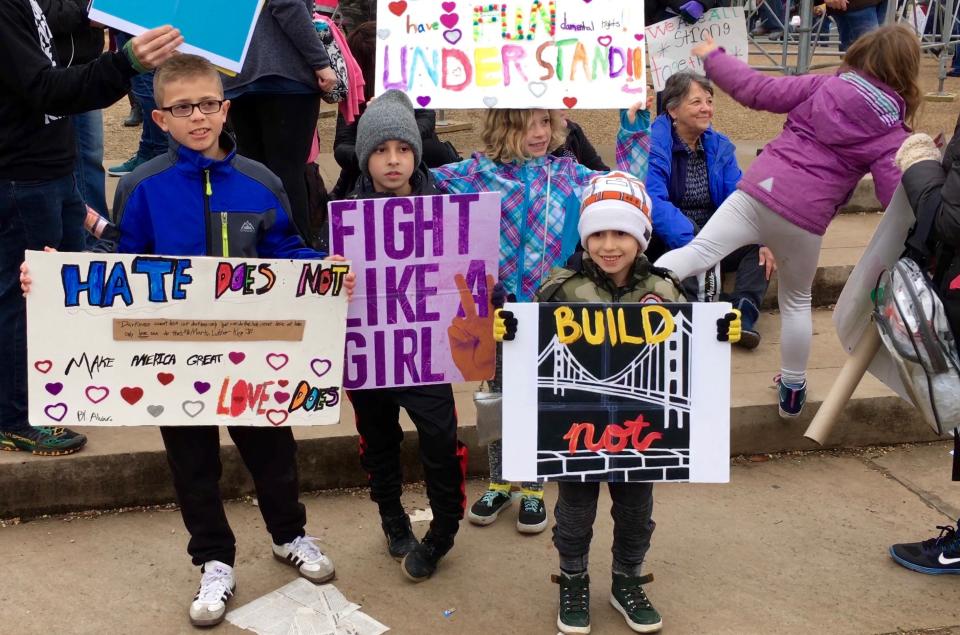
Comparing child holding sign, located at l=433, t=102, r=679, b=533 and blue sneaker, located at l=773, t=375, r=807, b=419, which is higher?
child holding sign, located at l=433, t=102, r=679, b=533

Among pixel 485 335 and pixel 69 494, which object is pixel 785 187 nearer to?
pixel 485 335

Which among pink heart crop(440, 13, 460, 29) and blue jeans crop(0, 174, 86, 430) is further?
pink heart crop(440, 13, 460, 29)

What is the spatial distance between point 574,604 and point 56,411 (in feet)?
5.49

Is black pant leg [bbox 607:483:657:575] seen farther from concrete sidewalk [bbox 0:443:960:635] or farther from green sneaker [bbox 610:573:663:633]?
concrete sidewalk [bbox 0:443:960:635]

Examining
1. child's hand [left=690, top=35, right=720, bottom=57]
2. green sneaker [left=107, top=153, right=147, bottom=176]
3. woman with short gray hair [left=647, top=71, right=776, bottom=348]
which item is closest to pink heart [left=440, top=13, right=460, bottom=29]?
child's hand [left=690, top=35, right=720, bottom=57]

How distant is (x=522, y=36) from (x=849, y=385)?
1753mm

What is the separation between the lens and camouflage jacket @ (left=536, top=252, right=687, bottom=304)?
328 cm

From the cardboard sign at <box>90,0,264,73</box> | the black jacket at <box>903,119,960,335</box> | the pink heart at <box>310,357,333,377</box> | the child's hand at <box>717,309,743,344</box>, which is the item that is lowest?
the pink heart at <box>310,357,333,377</box>

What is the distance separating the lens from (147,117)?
6016 mm

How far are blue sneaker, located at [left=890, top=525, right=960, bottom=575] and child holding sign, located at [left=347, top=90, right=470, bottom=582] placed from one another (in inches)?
62.6

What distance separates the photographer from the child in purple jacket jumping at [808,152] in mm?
4156

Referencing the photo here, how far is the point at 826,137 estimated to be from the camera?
13.9 feet

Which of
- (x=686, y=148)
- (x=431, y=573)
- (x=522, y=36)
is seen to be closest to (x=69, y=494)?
(x=431, y=573)

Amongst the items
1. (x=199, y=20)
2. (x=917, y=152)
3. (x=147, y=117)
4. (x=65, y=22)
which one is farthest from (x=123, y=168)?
(x=917, y=152)
